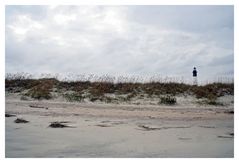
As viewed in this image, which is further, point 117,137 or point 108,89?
point 108,89

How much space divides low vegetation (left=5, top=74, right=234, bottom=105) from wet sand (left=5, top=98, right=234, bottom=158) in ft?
12.1

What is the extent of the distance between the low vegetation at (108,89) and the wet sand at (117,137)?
3.69 meters

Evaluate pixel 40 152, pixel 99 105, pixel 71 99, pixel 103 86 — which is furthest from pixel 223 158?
pixel 103 86

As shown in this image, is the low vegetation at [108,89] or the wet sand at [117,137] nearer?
the wet sand at [117,137]

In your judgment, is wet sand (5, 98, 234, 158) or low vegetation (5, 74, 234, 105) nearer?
wet sand (5, 98, 234, 158)

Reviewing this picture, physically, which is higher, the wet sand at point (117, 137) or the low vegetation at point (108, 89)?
the low vegetation at point (108, 89)

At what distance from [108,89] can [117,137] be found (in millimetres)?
6917

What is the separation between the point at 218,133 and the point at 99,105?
4845mm

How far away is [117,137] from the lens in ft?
17.5

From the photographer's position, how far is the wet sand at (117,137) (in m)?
4.60

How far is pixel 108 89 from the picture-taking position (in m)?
12.2

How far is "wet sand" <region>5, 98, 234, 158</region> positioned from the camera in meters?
4.60

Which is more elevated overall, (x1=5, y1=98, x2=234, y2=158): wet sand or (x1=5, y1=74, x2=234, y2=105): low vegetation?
(x1=5, y1=74, x2=234, y2=105): low vegetation
